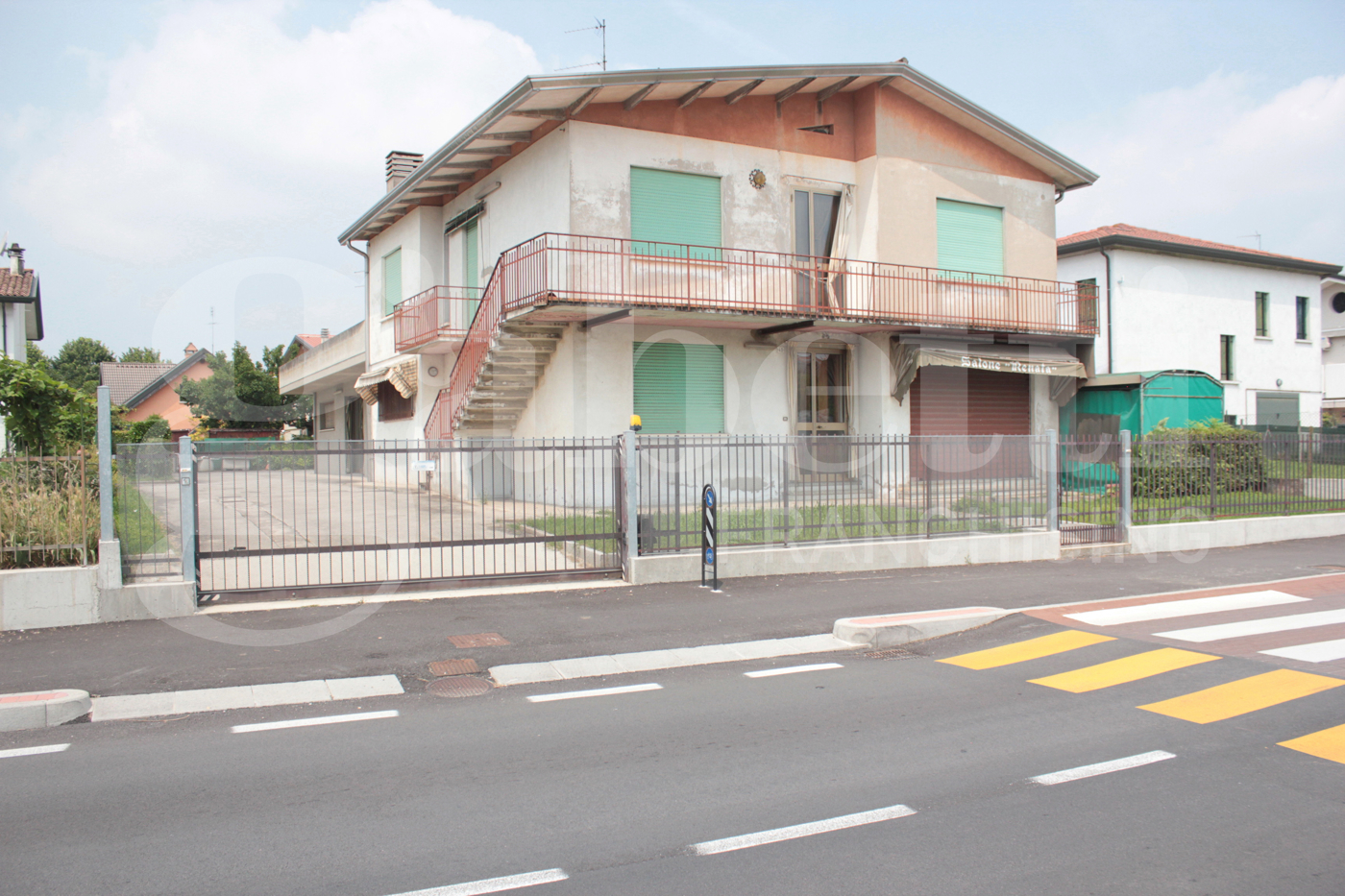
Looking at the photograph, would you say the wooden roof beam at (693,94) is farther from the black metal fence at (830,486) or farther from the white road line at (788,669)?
the white road line at (788,669)

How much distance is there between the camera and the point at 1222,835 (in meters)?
4.11

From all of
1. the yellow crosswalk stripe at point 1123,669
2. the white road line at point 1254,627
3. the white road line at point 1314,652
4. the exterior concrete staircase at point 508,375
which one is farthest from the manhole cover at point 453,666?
the exterior concrete staircase at point 508,375

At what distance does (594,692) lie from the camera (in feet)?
22.2

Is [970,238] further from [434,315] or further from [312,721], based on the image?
[312,721]

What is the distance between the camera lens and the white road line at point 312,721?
5.93m

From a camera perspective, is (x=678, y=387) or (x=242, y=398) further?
(x=242, y=398)

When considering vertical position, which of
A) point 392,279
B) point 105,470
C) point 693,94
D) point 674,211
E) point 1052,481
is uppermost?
point 693,94

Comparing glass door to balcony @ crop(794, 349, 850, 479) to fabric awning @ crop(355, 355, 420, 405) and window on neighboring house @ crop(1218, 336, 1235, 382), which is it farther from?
window on neighboring house @ crop(1218, 336, 1235, 382)

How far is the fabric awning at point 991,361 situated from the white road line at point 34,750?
680 inches

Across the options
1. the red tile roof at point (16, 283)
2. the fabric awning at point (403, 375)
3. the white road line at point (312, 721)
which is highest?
the red tile roof at point (16, 283)

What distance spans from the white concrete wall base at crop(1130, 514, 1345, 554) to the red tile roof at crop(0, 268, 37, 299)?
108ft

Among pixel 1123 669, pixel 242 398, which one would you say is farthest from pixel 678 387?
pixel 242 398

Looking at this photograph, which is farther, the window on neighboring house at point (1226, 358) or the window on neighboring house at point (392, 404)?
the window on neighboring house at point (1226, 358)

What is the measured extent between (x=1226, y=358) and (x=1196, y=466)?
1696 cm
